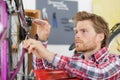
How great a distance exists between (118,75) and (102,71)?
0.33 ft

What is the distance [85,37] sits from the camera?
4.03 ft

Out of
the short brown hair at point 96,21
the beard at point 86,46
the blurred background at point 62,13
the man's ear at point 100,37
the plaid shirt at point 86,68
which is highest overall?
the short brown hair at point 96,21

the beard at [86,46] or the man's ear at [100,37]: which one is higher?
the man's ear at [100,37]

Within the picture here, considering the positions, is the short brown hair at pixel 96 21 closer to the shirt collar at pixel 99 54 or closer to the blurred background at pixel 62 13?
the shirt collar at pixel 99 54

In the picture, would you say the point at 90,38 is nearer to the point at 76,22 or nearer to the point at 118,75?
the point at 76,22

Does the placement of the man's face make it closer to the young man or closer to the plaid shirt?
the young man

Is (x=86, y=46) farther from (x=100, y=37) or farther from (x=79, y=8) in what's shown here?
(x=79, y=8)

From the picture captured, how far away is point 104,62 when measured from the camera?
114 cm

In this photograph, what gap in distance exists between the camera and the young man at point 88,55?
39.5 inches

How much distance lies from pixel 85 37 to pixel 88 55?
3.8 inches

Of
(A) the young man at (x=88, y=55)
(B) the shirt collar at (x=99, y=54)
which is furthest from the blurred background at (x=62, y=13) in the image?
(B) the shirt collar at (x=99, y=54)

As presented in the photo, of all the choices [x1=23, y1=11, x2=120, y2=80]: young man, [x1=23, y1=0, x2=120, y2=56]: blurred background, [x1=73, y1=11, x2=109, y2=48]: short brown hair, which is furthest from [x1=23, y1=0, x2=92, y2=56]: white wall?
[x1=73, y1=11, x2=109, y2=48]: short brown hair

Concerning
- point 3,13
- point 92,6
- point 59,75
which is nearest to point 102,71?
point 59,75

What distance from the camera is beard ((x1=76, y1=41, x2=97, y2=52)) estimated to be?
121cm
